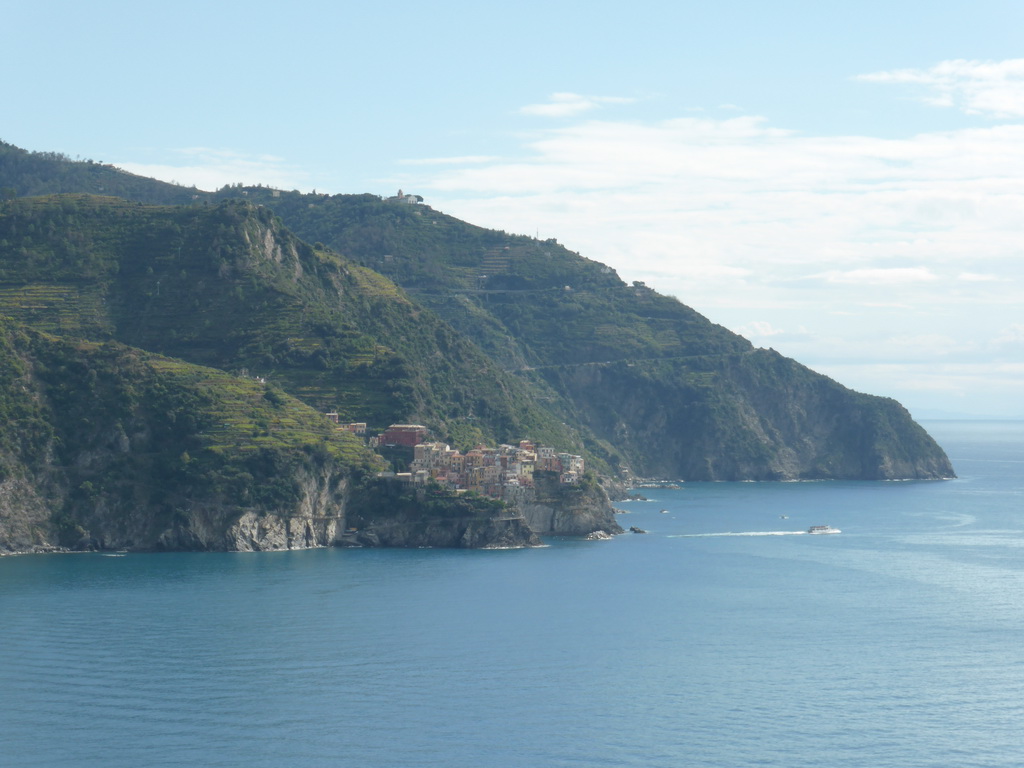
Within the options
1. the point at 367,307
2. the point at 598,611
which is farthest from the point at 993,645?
the point at 367,307

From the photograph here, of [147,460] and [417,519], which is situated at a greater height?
[147,460]

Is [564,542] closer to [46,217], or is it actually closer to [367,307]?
[367,307]

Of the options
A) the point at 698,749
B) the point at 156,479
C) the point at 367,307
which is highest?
the point at 367,307

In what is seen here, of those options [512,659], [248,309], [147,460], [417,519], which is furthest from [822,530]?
[512,659]

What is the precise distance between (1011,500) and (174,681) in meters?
150

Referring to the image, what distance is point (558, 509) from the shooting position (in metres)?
139

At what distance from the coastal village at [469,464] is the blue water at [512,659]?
987 centimetres

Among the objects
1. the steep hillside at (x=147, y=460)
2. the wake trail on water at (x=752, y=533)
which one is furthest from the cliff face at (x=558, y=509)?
the steep hillside at (x=147, y=460)

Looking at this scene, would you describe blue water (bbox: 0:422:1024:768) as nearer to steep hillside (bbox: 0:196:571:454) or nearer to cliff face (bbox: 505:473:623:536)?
cliff face (bbox: 505:473:623:536)

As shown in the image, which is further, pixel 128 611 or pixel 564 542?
pixel 564 542

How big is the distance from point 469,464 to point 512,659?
56.4 m

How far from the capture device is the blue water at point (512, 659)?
63.7 metres

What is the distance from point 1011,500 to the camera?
629 ft

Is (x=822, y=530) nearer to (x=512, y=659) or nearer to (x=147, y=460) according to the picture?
(x=147, y=460)
